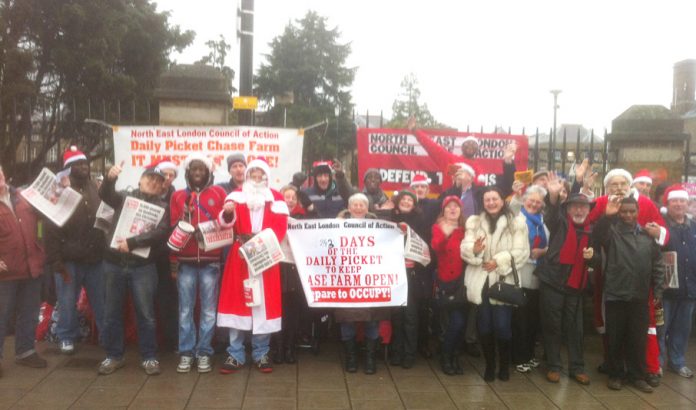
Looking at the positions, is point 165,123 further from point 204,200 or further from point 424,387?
point 424,387

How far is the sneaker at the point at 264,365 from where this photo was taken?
19.0ft

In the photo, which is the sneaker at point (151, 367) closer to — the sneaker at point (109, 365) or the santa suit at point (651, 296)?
the sneaker at point (109, 365)

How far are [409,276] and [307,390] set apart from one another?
1473mm

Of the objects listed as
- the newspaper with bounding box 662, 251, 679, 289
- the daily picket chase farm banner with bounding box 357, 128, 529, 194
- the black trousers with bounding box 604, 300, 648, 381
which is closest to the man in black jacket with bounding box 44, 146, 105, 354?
the daily picket chase farm banner with bounding box 357, 128, 529, 194

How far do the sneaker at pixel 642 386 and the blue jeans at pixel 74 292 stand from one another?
503 centimetres

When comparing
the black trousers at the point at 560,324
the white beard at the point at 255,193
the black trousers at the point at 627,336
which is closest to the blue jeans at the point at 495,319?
the black trousers at the point at 560,324

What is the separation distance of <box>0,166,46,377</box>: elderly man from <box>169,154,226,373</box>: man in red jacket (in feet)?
4.37

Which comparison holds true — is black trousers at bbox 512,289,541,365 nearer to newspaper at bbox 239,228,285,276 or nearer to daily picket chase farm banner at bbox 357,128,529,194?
daily picket chase farm banner at bbox 357,128,529,194

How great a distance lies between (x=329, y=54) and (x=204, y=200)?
115 ft

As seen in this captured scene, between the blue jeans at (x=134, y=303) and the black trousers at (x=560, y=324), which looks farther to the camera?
the black trousers at (x=560, y=324)

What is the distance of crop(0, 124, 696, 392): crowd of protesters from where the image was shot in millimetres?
5605

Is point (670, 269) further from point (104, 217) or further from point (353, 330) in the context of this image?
point (104, 217)

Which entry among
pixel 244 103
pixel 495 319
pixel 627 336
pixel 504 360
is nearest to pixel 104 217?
pixel 244 103

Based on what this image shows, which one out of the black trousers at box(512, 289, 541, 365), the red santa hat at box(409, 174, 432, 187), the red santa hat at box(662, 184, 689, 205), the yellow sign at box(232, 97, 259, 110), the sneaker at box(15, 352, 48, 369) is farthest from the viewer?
the yellow sign at box(232, 97, 259, 110)
